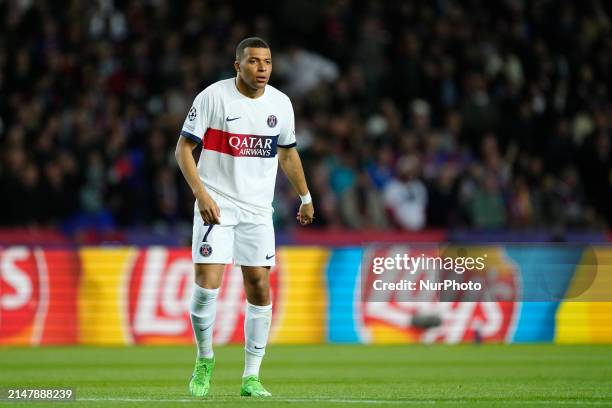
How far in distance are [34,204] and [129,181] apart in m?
1.36

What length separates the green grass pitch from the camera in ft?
29.5

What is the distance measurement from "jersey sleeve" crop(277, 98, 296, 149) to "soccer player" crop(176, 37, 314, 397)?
45 millimetres

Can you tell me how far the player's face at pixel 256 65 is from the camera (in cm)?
909

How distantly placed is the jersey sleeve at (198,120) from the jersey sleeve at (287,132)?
1.91ft

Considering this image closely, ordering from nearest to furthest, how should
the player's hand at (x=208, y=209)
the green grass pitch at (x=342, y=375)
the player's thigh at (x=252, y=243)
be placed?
the player's hand at (x=208, y=209) < the green grass pitch at (x=342, y=375) < the player's thigh at (x=252, y=243)

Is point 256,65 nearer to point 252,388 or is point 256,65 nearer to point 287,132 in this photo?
point 287,132

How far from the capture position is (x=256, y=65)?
29.9ft

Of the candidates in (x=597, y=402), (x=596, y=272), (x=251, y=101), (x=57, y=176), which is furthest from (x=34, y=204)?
(x=597, y=402)

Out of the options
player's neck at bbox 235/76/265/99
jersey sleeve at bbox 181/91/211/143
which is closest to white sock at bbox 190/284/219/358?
jersey sleeve at bbox 181/91/211/143

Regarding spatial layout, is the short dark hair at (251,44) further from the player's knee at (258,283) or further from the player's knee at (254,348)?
the player's knee at (254,348)

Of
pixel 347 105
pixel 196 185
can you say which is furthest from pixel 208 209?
pixel 347 105

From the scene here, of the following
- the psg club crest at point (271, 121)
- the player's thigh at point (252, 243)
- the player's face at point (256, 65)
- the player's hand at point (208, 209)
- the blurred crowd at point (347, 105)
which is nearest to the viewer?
the player's hand at point (208, 209)

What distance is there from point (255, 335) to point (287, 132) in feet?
4.71

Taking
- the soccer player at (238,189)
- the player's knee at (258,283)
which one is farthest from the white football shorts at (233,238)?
the player's knee at (258,283)
